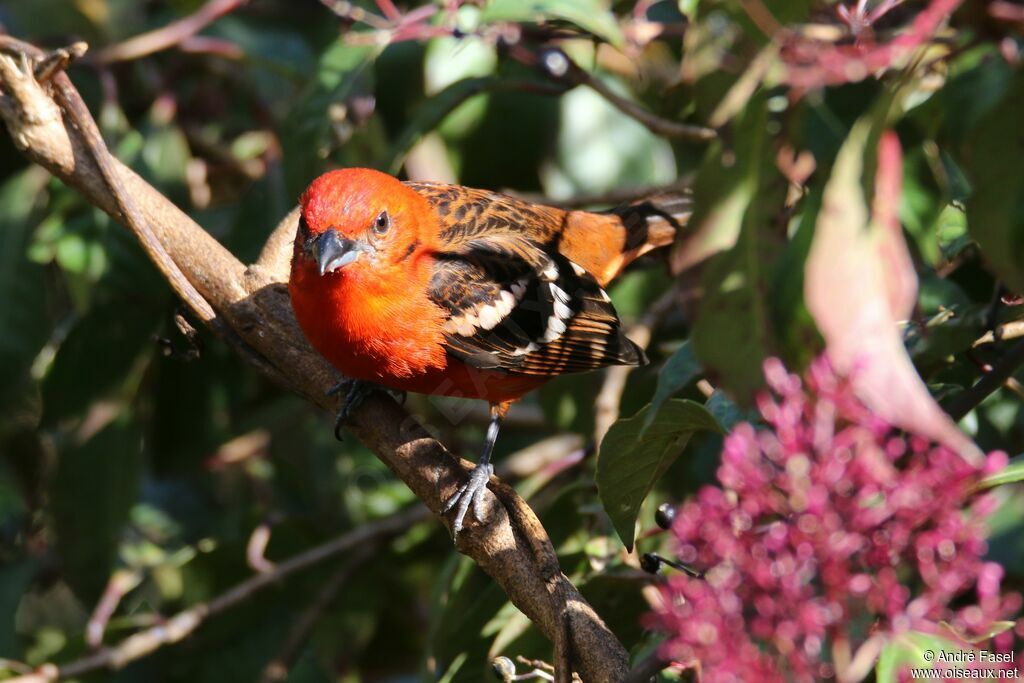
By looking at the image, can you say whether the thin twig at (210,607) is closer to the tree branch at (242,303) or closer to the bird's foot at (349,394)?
the bird's foot at (349,394)

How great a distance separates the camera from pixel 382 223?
11.4ft

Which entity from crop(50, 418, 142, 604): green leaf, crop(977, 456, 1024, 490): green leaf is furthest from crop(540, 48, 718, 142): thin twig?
crop(50, 418, 142, 604): green leaf

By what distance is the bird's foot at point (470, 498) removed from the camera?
8.66ft

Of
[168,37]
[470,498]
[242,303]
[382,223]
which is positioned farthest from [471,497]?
[168,37]

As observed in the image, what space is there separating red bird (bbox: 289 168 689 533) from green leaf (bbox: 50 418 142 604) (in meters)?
1.56

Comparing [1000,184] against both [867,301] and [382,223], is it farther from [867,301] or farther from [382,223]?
[382,223]

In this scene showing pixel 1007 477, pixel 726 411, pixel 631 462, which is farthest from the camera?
pixel 726 411

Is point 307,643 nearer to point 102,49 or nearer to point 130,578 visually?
point 130,578

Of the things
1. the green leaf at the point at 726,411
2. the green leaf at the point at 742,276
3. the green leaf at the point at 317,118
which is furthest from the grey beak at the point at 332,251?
the green leaf at the point at 742,276

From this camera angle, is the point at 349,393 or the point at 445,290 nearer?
the point at 349,393

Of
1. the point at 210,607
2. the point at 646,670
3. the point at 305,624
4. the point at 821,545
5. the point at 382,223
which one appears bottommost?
the point at 305,624

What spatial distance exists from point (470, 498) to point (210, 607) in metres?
1.76

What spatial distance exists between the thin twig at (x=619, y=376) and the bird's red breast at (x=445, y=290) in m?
0.16

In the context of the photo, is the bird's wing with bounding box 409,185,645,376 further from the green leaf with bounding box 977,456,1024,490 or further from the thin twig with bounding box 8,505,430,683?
the green leaf with bounding box 977,456,1024,490
